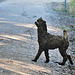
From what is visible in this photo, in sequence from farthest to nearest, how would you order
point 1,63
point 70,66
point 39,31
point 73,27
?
point 73,27 → point 70,66 → point 39,31 → point 1,63

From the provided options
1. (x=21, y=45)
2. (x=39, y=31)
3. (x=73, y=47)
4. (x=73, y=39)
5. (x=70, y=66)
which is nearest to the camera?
(x=39, y=31)

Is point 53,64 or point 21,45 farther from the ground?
point 53,64

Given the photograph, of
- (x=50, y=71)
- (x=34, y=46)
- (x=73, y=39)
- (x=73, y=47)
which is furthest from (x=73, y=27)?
(x=50, y=71)

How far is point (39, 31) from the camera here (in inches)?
290

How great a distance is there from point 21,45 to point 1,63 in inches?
184

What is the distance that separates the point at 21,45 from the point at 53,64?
3.54 meters

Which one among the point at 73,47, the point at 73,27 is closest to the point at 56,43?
the point at 73,47

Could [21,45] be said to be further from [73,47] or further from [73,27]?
[73,27]

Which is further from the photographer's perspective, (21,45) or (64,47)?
(21,45)

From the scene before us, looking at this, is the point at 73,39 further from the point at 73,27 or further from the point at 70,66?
the point at 70,66

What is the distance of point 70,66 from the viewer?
26.0ft

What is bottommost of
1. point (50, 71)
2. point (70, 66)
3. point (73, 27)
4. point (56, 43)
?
point (73, 27)

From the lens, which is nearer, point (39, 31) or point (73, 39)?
point (39, 31)

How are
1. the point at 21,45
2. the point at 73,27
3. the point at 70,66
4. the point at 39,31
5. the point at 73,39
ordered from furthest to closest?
1. the point at 73,27
2. the point at 73,39
3. the point at 21,45
4. the point at 70,66
5. the point at 39,31
